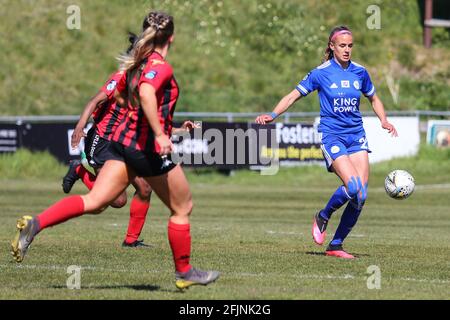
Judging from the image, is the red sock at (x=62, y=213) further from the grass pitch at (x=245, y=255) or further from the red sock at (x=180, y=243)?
the red sock at (x=180, y=243)

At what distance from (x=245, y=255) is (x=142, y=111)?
133 inches

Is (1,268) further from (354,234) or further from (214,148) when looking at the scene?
(214,148)

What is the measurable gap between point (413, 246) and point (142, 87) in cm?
561

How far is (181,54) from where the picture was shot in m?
36.0

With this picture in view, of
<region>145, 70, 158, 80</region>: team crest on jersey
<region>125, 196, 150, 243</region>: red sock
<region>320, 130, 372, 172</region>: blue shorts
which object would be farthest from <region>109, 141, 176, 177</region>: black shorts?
<region>125, 196, 150, 243</region>: red sock

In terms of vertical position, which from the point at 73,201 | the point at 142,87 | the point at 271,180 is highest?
the point at 142,87

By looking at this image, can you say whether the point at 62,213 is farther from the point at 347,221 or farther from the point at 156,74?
the point at 347,221

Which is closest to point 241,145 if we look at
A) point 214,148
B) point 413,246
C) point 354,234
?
point 214,148

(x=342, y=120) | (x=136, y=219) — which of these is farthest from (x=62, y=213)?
(x=342, y=120)

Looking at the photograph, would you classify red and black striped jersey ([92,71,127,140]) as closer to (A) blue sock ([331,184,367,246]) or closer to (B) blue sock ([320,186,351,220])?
(B) blue sock ([320,186,351,220])

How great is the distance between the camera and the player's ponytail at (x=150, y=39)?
763 cm

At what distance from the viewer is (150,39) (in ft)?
25.1

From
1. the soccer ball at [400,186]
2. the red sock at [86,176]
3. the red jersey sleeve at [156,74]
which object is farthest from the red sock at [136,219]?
the red jersey sleeve at [156,74]

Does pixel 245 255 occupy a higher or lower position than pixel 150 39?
lower
